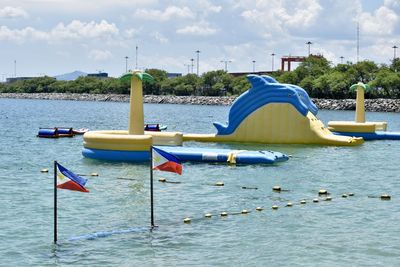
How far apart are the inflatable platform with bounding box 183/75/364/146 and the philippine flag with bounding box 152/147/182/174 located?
20381mm

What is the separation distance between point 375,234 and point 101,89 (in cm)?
16789

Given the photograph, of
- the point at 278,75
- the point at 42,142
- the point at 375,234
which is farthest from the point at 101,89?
the point at 375,234

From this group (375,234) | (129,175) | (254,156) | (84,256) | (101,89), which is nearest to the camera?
(84,256)

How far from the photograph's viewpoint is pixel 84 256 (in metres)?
14.8

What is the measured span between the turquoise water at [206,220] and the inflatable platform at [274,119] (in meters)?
6.75

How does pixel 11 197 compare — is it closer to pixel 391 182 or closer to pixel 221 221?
pixel 221 221

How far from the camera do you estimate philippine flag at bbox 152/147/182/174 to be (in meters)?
16.8

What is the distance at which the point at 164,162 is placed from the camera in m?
16.9

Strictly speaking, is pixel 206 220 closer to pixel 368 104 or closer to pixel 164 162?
pixel 164 162

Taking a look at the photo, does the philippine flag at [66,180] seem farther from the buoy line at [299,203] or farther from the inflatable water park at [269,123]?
the inflatable water park at [269,123]

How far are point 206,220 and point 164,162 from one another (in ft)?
7.80

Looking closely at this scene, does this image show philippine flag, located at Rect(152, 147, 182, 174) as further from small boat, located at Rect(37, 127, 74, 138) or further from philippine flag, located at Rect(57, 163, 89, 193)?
small boat, located at Rect(37, 127, 74, 138)

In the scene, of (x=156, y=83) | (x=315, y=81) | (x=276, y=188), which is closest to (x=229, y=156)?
(x=276, y=188)

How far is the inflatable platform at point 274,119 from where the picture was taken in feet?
120
